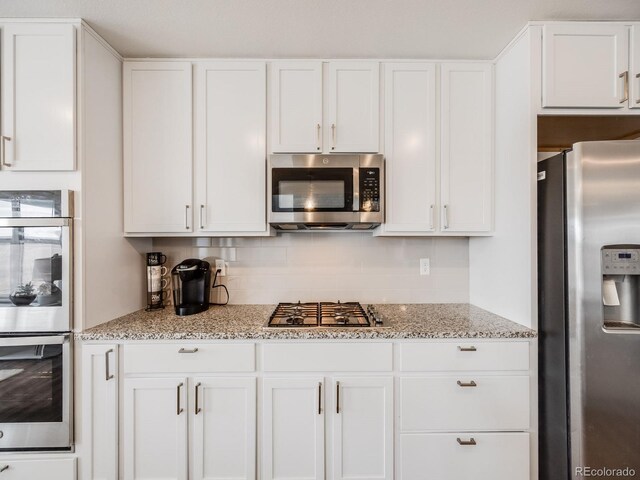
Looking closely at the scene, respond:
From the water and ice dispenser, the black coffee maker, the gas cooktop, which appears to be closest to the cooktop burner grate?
the gas cooktop

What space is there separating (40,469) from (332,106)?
2386 millimetres

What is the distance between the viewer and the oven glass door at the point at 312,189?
178cm

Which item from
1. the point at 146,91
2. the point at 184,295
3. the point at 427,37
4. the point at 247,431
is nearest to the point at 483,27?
the point at 427,37

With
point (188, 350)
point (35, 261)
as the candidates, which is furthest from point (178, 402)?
point (35, 261)

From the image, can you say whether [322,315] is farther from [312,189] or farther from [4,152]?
[4,152]

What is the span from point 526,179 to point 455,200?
1.23 ft

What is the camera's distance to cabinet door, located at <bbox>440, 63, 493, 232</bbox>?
184cm

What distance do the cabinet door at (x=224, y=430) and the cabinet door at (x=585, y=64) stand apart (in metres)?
2.10

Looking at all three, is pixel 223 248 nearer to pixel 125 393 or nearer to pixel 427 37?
pixel 125 393

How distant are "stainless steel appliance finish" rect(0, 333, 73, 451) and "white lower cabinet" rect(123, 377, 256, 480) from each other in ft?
0.96

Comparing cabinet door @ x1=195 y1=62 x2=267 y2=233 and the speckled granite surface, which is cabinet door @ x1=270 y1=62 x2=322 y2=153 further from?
the speckled granite surface

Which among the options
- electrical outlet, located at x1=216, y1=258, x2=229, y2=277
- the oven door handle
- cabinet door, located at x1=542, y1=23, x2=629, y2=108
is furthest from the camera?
electrical outlet, located at x1=216, y1=258, x2=229, y2=277

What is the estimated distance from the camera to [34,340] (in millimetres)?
1455

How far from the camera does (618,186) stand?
1.35 m
